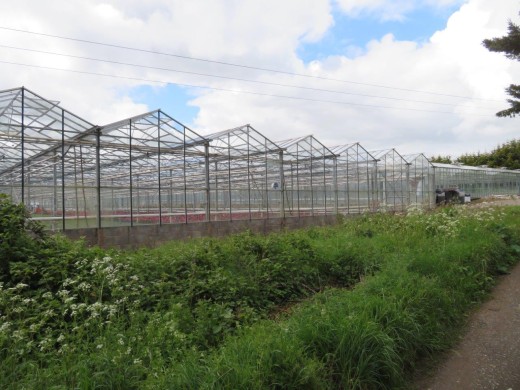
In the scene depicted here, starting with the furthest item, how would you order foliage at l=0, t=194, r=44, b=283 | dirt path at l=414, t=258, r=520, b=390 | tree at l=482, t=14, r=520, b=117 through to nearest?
1. tree at l=482, t=14, r=520, b=117
2. foliage at l=0, t=194, r=44, b=283
3. dirt path at l=414, t=258, r=520, b=390

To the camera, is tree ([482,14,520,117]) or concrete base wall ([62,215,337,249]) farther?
concrete base wall ([62,215,337,249])

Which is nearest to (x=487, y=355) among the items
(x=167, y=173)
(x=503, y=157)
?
(x=167, y=173)

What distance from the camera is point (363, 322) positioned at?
352 centimetres

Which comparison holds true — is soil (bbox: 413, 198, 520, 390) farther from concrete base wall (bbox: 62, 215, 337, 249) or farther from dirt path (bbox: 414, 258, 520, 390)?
concrete base wall (bbox: 62, 215, 337, 249)

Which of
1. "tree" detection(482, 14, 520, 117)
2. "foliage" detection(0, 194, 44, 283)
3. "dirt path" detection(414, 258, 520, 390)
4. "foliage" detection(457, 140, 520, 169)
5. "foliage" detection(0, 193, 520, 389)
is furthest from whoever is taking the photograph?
"foliage" detection(457, 140, 520, 169)

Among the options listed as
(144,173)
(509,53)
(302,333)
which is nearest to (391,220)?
(509,53)

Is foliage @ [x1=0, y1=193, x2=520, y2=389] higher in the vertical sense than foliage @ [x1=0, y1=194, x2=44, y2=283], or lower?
lower

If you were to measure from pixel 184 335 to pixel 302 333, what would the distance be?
3.47 ft

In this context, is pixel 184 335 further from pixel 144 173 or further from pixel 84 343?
pixel 144 173

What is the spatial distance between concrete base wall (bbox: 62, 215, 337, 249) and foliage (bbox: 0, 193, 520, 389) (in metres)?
4.39

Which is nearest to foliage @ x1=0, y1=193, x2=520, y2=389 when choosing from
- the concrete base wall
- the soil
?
the soil

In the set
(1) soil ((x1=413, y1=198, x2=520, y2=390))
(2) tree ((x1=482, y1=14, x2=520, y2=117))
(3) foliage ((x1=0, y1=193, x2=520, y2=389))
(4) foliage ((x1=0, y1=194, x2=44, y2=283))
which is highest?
(2) tree ((x1=482, y1=14, x2=520, y2=117))

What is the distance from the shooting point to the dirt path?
136 inches

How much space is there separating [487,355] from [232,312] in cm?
278
